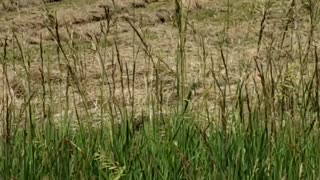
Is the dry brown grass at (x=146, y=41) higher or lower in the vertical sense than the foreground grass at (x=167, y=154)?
lower

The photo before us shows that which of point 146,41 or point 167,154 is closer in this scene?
point 167,154

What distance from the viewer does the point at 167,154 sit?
10.9 feet

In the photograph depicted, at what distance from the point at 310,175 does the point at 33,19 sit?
5009 millimetres

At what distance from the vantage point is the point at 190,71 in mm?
6074

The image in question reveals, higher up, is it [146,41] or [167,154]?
[167,154]

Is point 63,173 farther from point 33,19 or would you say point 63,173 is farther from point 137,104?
point 33,19

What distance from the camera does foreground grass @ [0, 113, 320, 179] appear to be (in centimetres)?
321

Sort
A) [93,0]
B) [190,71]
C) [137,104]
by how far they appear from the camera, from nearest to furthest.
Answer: [137,104], [190,71], [93,0]

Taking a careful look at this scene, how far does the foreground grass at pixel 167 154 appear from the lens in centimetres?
321

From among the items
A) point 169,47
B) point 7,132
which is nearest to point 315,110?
point 7,132

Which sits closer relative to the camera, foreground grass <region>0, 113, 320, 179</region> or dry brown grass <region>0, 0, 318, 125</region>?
foreground grass <region>0, 113, 320, 179</region>

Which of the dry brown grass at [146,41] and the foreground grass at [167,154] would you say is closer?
the foreground grass at [167,154]

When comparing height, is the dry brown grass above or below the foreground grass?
below

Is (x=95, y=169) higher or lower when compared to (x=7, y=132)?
lower
